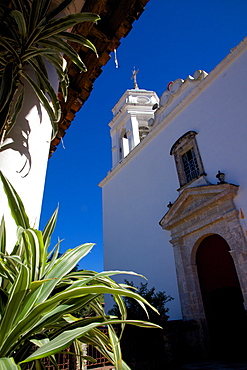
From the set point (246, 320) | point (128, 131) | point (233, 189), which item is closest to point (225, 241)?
point (233, 189)

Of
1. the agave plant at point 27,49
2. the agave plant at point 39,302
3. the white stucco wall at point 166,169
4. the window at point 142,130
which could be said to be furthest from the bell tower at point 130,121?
the agave plant at point 39,302

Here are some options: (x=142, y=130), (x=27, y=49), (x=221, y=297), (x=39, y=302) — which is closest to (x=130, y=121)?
(x=142, y=130)

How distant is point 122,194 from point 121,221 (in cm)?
118

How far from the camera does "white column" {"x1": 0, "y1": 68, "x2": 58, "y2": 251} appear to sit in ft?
4.02

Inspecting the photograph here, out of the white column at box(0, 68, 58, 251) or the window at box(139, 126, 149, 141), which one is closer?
the white column at box(0, 68, 58, 251)

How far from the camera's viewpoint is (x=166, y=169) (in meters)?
8.37

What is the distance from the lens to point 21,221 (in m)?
1.01

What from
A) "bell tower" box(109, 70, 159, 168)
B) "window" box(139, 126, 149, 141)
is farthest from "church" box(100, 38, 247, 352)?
"window" box(139, 126, 149, 141)

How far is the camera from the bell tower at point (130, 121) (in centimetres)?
1181

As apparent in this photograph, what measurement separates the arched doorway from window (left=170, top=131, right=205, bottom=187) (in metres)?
1.91

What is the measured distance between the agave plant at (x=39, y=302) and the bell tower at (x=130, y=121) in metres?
10.6

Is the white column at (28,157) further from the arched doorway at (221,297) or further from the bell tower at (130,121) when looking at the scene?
the bell tower at (130,121)

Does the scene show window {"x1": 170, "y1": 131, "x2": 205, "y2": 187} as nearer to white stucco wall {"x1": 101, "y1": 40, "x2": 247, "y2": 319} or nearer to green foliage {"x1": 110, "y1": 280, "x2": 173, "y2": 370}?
white stucco wall {"x1": 101, "y1": 40, "x2": 247, "y2": 319}

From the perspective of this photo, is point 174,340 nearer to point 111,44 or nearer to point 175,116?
point 111,44
